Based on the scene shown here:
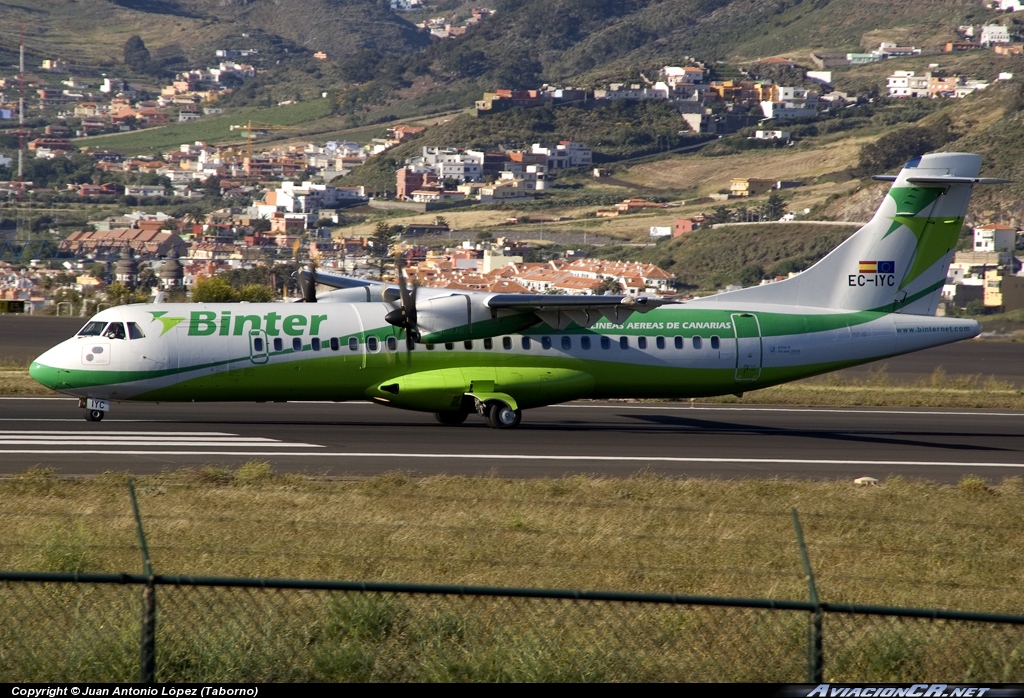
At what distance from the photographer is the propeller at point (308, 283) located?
95.2 ft

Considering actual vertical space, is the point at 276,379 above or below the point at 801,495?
above

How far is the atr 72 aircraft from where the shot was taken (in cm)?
2522

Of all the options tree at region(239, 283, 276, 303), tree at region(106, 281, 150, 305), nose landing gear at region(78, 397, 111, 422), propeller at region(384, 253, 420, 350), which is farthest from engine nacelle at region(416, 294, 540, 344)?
tree at region(106, 281, 150, 305)

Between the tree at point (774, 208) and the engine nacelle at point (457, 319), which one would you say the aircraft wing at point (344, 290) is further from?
the tree at point (774, 208)

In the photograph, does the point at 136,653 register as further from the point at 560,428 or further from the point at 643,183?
the point at 643,183

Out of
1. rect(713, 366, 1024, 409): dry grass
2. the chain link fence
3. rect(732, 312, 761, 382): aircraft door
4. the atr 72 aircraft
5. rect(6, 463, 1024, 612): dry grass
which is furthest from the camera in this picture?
rect(713, 366, 1024, 409): dry grass

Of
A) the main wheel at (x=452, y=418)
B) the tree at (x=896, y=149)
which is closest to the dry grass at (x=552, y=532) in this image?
the main wheel at (x=452, y=418)

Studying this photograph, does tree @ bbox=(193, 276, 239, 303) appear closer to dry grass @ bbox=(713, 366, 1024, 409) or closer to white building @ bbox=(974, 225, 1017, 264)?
dry grass @ bbox=(713, 366, 1024, 409)

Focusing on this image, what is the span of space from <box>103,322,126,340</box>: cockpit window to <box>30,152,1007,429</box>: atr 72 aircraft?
0.03m

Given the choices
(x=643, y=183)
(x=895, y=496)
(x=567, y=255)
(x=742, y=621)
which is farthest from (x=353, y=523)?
(x=643, y=183)

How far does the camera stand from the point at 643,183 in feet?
645

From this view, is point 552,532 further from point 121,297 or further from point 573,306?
point 121,297

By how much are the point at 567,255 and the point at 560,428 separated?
106 metres

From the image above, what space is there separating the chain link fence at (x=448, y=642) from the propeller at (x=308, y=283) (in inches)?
711
